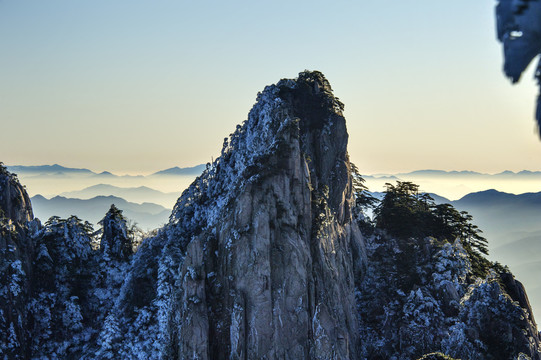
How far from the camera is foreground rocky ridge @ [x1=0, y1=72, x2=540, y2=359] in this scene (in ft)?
189

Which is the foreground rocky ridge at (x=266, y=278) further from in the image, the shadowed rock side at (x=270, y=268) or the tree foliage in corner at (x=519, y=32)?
the tree foliage in corner at (x=519, y=32)

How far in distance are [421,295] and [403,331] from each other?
15.3 feet

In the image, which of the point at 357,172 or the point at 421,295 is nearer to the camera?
the point at 421,295

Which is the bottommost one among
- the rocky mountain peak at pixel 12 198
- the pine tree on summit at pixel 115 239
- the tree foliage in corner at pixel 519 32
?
the tree foliage in corner at pixel 519 32

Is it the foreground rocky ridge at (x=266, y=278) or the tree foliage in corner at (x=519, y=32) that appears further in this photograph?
the foreground rocky ridge at (x=266, y=278)

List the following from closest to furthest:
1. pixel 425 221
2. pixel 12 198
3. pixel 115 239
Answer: pixel 115 239 < pixel 12 198 < pixel 425 221

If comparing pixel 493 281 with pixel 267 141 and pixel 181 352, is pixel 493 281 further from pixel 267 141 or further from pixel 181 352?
pixel 181 352

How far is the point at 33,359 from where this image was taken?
63.1 m

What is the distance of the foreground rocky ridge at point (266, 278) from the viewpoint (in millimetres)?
57500

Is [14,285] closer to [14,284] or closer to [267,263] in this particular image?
[14,284]

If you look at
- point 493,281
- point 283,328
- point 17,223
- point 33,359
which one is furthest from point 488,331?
point 17,223

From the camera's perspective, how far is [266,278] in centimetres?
5716

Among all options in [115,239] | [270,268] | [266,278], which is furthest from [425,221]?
[115,239]

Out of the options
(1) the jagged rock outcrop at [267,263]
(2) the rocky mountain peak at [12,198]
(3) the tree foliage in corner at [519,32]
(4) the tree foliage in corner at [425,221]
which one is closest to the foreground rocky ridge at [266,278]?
(1) the jagged rock outcrop at [267,263]
